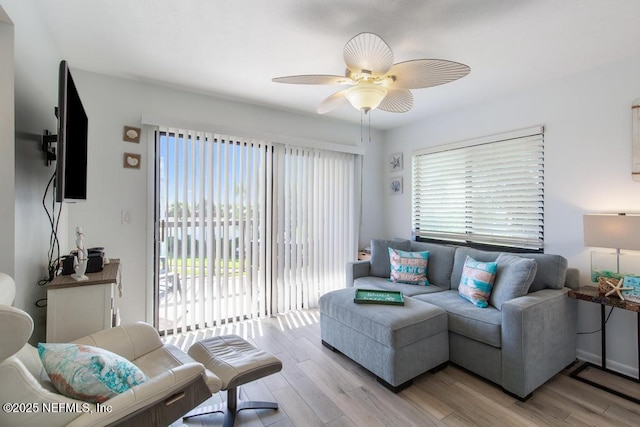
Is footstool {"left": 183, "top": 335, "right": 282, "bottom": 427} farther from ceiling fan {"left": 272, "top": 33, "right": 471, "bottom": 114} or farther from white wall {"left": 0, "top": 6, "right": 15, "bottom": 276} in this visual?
ceiling fan {"left": 272, "top": 33, "right": 471, "bottom": 114}

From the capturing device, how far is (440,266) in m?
3.14

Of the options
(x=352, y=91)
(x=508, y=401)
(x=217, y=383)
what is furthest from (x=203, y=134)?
(x=508, y=401)

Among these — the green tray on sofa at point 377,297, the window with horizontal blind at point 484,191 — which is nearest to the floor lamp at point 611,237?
the window with horizontal blind at point 484,191

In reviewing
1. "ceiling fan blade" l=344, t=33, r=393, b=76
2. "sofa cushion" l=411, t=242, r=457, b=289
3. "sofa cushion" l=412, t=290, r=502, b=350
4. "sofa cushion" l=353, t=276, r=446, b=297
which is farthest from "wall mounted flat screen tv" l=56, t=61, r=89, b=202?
"sofa cushion" l=411, t=242, r=457, b=289

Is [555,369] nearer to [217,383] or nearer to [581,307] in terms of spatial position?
[581,307]

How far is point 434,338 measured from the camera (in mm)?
2250

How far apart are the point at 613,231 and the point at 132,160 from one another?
397cm

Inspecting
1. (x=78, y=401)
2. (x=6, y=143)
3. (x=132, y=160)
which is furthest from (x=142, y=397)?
(x=132, y=160)

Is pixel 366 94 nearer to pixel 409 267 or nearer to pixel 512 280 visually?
pixel 512 280

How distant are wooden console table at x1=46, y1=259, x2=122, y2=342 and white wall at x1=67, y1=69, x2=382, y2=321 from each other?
105 cm

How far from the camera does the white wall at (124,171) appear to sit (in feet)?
8.39

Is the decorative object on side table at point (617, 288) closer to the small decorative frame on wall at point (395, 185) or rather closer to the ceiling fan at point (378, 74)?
the ceiling fan at point (378, 74)

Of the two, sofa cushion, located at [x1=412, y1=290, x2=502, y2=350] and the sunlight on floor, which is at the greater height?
sofa cushion, located at [x1=412, y1=290, x2=502, y2=350]

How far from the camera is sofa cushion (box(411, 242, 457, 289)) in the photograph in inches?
121
